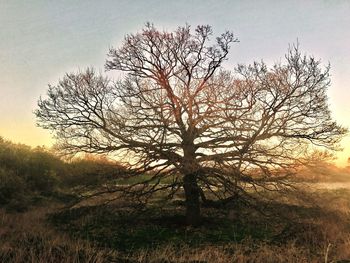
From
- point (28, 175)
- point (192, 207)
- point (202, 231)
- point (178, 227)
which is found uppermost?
point (28, 175)

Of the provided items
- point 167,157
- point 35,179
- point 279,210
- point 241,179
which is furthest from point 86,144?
point 35,179

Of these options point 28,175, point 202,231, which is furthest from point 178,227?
point 28,175

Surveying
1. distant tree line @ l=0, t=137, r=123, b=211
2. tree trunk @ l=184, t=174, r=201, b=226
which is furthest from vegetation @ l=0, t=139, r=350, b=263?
tree trunk @ l=184, t=174, r=201, b=226

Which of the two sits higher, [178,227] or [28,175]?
[28,175]

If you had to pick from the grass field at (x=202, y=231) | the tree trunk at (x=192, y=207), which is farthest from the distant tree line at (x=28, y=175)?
the tree trunk at (x=192, y=207)

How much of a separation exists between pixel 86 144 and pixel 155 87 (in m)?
Result: 3.61

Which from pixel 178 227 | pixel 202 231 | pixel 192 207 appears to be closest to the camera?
pixel 202 231

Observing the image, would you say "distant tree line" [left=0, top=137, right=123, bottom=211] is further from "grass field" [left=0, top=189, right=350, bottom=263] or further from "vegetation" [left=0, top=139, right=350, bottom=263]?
"grass field" [left=0, top=189, right=350, bottom=263]

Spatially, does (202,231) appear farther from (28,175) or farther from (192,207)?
(28,175)

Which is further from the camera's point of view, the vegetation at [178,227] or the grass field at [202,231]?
the grass field at [202,231]

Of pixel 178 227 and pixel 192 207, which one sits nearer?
pixel 178 227

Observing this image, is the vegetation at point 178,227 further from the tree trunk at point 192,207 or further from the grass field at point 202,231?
the tree trunk at point 192,207

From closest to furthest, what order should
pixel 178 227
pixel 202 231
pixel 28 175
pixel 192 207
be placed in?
pixel 202 231, pixel 178 227, pixel 192 207, pixel 28 175

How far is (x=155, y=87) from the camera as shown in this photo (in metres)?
15.8
